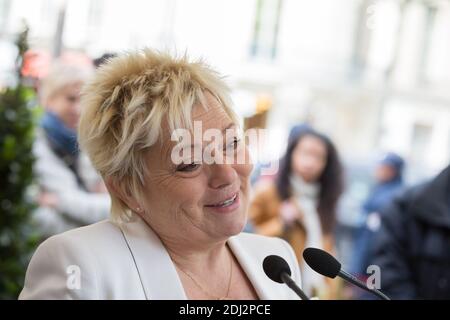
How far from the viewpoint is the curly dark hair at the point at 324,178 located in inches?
76.9

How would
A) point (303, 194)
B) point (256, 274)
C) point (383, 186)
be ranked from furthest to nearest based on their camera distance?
point (383, 186)
point (303, 194)
point (256, 274)

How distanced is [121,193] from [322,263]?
300mm

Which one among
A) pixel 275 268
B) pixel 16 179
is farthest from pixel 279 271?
pixel 16 179

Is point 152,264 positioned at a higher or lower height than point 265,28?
lower

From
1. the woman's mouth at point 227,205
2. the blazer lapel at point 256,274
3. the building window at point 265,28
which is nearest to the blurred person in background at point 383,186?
the building window at point 265,28

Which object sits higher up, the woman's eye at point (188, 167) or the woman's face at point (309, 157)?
the woman's eye at point (188, 167)

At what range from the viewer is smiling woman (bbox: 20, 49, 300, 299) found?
2.91 ft

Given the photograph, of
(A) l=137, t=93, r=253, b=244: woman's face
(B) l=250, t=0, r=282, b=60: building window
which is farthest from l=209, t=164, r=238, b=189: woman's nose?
(B) l=250, t=0, r=282, b=60: building window

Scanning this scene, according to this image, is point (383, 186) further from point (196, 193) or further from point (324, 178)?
point (196, 193)

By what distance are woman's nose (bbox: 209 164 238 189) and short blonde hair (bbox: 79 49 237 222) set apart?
0.08 metres

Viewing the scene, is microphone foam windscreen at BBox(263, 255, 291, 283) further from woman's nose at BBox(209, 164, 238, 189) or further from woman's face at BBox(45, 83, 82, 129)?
woman's face at BBox(45, 83, 82, 129)

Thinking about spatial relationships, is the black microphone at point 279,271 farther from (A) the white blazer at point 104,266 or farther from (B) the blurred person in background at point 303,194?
(B) the blurred person in background at point 303,194

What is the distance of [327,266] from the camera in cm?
94

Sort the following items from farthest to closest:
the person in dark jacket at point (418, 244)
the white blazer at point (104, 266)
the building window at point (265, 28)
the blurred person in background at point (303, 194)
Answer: the building window at point (265, 28), the blurred person in background at point (303, 194), the person in dark jacket at point (418, 244), the white blazer at point (104, 266)
